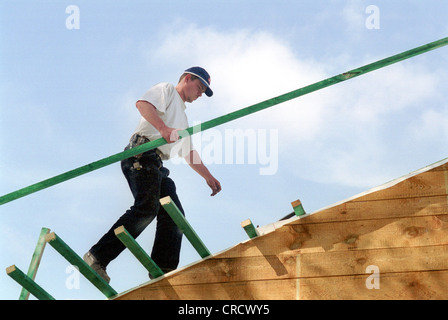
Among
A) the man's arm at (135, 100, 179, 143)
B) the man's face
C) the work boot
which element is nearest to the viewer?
the work boot

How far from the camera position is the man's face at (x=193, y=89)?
5367 mm

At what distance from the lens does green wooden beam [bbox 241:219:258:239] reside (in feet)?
13.7

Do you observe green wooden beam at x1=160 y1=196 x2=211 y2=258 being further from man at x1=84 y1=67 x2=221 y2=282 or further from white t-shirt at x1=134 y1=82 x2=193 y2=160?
white t-shirt at x1=134 y1=82 x2=193 y2=160

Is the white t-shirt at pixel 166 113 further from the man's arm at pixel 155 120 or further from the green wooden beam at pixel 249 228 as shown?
the green wooden beam at pixel 249 228

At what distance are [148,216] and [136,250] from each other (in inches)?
24.5

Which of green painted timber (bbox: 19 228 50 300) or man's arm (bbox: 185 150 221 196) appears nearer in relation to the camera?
green painted timber (bbox: 19 228 50 300)

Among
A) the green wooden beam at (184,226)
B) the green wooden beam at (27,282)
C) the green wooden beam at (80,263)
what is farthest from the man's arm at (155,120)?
the green wooden beam at (27,282)

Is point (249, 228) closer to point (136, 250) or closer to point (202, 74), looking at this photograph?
point (136, 250)

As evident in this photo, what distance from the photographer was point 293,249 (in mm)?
4188

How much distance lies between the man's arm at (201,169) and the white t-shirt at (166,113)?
16cm

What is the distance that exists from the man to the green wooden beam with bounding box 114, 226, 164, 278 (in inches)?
14.9

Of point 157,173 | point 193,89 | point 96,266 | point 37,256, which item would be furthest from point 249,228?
point 193,89

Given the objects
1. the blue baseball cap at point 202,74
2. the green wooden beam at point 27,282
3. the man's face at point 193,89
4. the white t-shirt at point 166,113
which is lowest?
the green wooden beam at point 27,282

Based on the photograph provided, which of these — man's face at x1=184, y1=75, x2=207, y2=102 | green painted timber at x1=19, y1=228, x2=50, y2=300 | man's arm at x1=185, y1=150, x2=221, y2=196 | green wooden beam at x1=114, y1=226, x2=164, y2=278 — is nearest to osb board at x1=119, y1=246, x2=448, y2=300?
green wooden beam at x1=114, y1=226, x2=164, y2=278
